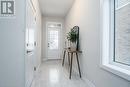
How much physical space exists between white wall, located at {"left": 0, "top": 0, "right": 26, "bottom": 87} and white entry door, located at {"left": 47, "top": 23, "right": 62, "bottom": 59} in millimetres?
5306

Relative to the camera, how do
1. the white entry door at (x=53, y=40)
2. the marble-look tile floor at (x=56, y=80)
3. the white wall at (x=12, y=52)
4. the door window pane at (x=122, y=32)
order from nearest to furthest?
the door window pane at (x=122, y=32)
the white wall at (x=12, y=52)
the marble-look tile floor at (x=56, y=80)
the white entry door at (x=53, y=40)

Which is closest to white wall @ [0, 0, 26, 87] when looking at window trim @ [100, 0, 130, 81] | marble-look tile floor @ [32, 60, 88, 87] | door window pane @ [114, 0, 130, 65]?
marble-look tile floor @ [32, 60, 88, 87]

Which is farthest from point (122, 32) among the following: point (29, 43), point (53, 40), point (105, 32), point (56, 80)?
point (53, 40)

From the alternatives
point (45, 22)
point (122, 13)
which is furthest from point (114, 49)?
point (45, 22)

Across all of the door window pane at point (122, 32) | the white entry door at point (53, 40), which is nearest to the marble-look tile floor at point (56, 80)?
the door window pane at point (122, 32)

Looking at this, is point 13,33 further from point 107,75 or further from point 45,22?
point 45,22

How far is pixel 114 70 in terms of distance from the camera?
1885 millimetres

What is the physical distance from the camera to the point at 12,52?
2.28 metres

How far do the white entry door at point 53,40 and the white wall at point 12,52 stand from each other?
5306mm

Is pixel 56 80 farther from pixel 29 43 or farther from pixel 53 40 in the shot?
pixel 53 40

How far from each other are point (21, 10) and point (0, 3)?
14.8 inches

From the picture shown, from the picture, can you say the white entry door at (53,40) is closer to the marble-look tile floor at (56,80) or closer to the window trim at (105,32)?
the marble-look tile floor at (56,80)

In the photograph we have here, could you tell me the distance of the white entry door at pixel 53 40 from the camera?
764cm

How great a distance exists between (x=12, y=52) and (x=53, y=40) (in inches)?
213
